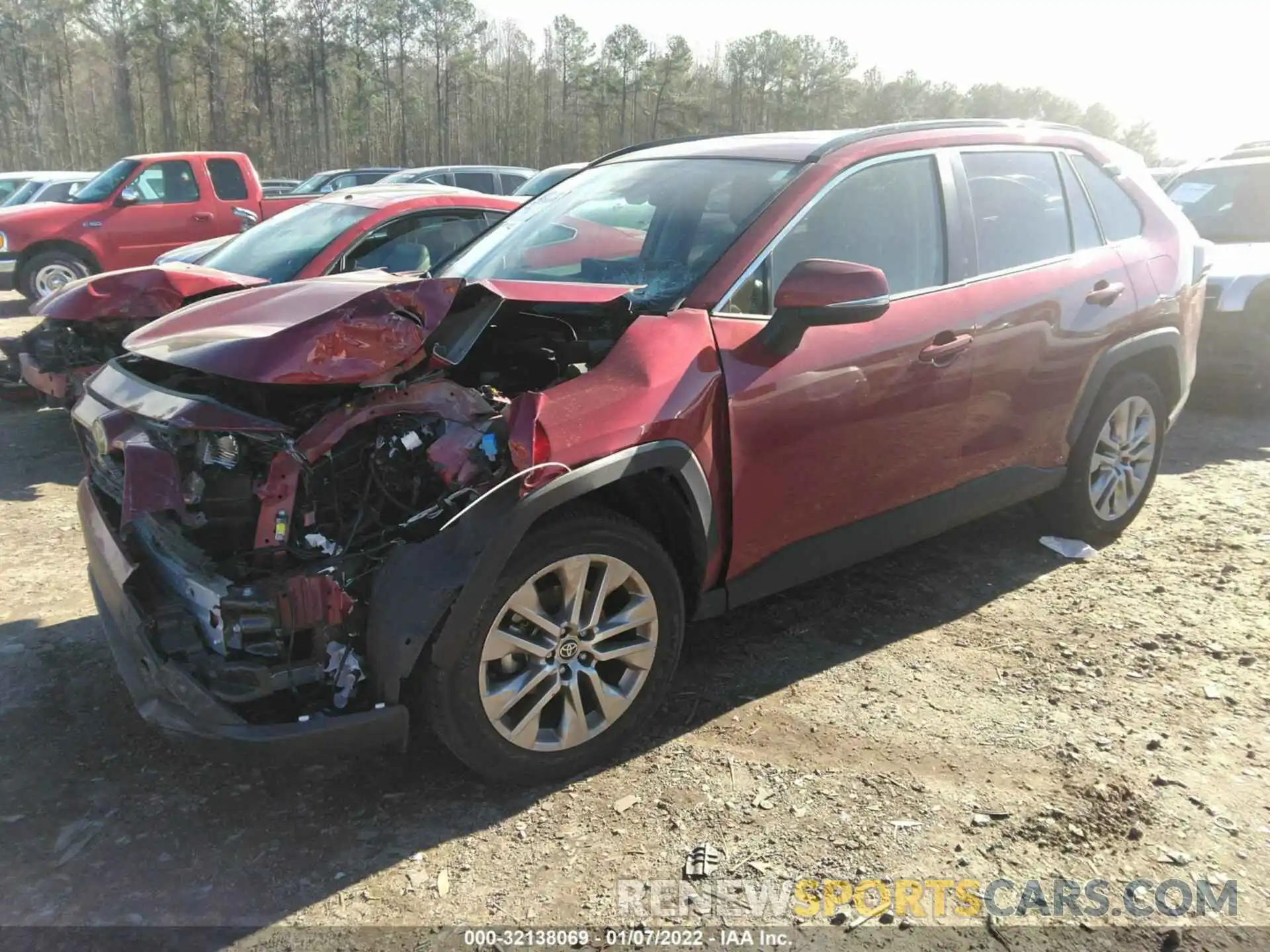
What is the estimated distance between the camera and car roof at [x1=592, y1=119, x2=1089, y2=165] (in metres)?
3.54

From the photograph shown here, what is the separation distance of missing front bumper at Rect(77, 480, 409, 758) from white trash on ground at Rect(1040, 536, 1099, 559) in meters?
3.50

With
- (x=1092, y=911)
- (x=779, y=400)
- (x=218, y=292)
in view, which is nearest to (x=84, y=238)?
(x=218, y=292)

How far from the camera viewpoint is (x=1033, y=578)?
439 cm

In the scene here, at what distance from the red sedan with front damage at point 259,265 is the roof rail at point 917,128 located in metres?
2.43

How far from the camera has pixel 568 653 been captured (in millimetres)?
2787

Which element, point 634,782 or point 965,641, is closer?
point 634,782

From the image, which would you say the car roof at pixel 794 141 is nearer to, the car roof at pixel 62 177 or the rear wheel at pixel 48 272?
the rear wheel at pixel 48 272

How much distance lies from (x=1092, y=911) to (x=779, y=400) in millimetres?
1694

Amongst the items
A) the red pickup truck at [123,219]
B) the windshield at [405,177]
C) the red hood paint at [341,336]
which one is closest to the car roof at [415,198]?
the red hood paint at [341,336]

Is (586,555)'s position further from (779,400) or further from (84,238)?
(84,238)

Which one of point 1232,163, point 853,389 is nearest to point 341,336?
point 853,389

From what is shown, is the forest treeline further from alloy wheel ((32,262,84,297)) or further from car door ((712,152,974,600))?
car door ((712,152,974,600))

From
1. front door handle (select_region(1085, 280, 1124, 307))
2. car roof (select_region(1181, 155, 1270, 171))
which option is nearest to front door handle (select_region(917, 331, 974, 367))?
front door handle (select_region(1085, 280, 1124, 307))

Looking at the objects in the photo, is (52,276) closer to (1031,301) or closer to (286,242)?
(286,242)
